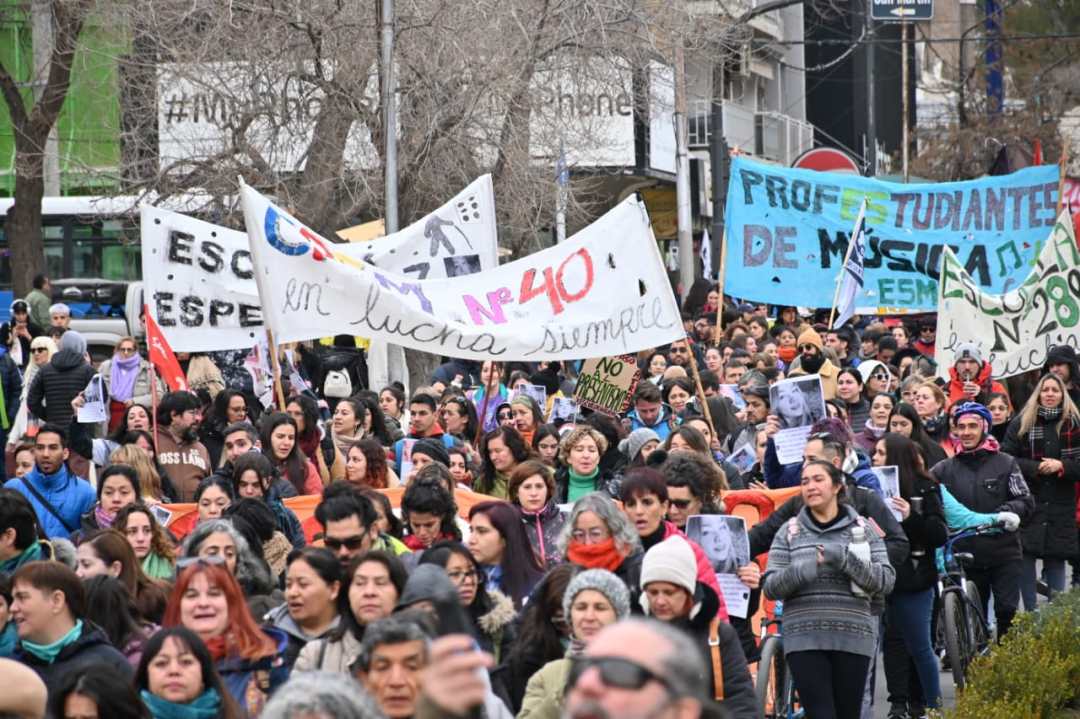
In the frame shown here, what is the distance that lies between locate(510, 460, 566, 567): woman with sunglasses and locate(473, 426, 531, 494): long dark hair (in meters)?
1.88

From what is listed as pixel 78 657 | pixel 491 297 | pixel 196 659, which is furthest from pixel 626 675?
pixel 491 297

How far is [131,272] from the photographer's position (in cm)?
3459

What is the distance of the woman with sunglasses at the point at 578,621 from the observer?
20.8 ft

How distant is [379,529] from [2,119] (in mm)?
33278

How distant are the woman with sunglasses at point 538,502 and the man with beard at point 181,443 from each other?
3.44m

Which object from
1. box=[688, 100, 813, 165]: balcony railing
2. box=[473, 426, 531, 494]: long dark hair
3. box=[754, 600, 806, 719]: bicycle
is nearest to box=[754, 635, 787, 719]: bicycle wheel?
box=[754, 600, 806, 719]: bicycle

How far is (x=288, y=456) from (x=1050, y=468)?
4582 mm

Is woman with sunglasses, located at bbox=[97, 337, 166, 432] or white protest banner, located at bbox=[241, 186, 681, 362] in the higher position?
white protest banner, located at bbox=[241, 186, 681, 362]

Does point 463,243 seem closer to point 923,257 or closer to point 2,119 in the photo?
point 923,257

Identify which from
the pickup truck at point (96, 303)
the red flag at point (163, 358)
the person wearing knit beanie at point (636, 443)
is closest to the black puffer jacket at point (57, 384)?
the red flag at point (163, 358)

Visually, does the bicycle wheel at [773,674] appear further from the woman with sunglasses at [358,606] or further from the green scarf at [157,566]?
the woman with sunglasses at [358,606]

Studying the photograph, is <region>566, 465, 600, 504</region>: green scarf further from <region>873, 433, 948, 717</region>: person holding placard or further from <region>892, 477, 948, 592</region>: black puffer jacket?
<region>892, 477, 948, 592</region>: black puffer jacket

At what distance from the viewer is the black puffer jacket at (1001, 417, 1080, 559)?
42.2 feet

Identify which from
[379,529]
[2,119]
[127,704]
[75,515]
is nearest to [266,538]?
[379,529]
